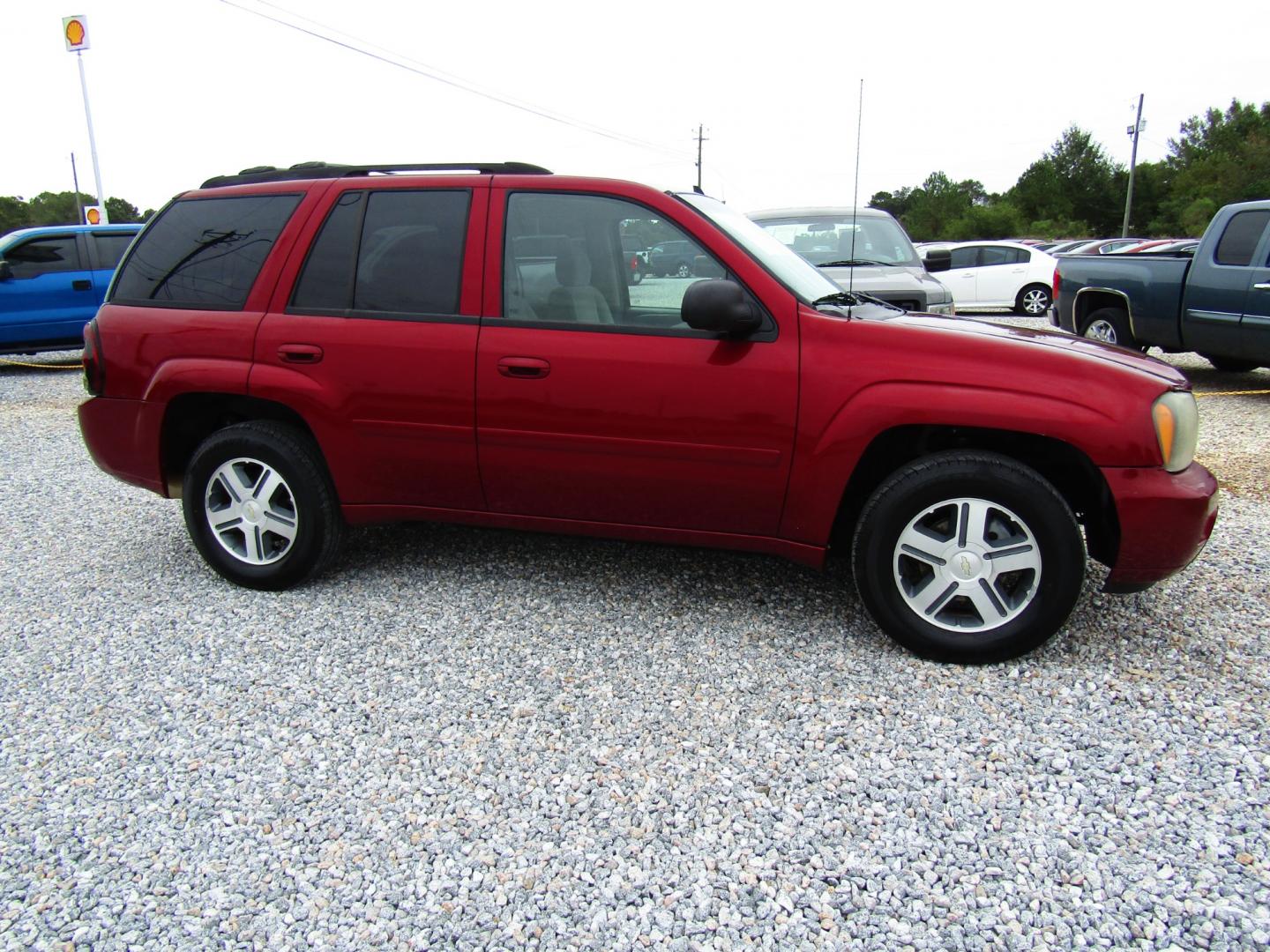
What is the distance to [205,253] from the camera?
13.2ft

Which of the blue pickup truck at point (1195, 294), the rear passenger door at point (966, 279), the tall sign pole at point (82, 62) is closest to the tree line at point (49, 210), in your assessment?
the tall sign pole at point (82, 62)

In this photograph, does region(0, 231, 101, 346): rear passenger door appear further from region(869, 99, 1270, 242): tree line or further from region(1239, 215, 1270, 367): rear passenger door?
region(869, 99, 1270, 242): tree line

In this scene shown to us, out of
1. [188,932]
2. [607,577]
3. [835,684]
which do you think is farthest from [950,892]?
[607,577]

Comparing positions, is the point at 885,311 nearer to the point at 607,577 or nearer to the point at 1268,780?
the point at 607,577

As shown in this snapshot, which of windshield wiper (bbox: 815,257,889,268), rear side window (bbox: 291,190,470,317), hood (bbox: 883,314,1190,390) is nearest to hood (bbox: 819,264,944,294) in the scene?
windshield wiper (bbox: 815,257,889,268)

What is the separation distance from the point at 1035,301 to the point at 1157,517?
15.4 m

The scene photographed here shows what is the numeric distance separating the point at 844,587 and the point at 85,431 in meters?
3.54

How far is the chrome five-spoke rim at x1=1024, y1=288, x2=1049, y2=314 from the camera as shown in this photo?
16.9 m

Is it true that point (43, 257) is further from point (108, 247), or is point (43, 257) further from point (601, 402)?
point (601, 402)

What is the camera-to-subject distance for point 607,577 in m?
4.14

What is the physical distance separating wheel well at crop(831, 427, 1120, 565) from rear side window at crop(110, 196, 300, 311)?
2.65 meters

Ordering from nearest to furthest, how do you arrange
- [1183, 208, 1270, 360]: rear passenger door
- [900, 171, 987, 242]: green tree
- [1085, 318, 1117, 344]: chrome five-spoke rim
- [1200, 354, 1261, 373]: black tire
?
1. [1183, 208, 1270, 360]: rear passenger door
2. [1200, 354, 1261, 373]: black tire
3. [1085, 318, 1117, 344]: chrome five-spoke rim
4. [900, 171, 987, 242]: green tree

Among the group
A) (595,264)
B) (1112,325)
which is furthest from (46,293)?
(1112,325)

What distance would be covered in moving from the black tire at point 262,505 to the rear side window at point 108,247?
9279 millimetres
